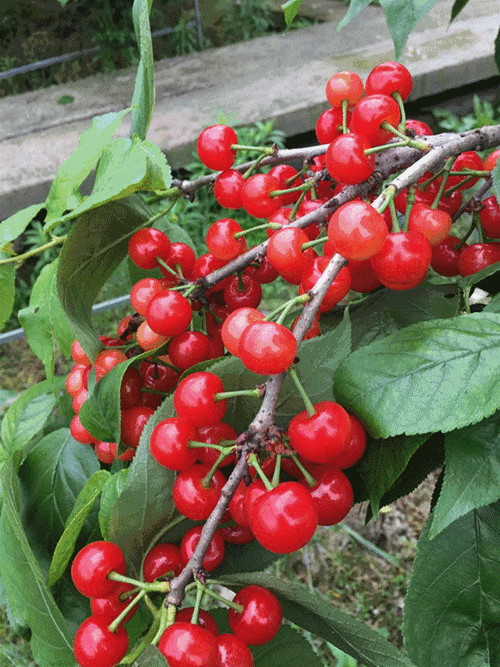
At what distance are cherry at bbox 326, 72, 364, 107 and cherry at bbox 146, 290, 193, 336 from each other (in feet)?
0.65

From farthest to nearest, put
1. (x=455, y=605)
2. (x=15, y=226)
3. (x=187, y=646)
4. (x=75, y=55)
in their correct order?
1. (x=75, y=55)
2. (x=15, y=226)
3. (x=455, y=605)
4. (x=187, y=646)

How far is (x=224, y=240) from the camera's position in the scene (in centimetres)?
51

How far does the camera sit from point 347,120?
21.4 inches

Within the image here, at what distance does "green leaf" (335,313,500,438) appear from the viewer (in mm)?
402


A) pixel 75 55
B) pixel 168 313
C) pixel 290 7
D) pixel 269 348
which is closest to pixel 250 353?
pixel 269 348

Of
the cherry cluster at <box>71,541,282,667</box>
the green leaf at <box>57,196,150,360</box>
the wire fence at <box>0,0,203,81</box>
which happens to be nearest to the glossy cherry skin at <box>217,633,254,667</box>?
the cherry cluster at <box>71,541,282,667</box>

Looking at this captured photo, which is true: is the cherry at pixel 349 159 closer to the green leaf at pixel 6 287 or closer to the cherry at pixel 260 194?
the cherry at pixel 260 194

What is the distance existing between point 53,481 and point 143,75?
338 mm

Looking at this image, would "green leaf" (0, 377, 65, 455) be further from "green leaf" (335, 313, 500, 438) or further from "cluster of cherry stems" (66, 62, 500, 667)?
"green leaf" (335, 313, 500, 438)

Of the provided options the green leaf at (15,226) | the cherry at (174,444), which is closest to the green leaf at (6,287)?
the green leaf at (15,226)

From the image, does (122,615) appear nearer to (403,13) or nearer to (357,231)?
(357,231)

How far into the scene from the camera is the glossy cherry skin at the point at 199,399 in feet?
1.35

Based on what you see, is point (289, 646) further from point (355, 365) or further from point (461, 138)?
point (461, 138)

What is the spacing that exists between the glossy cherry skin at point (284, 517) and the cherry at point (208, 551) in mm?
67
